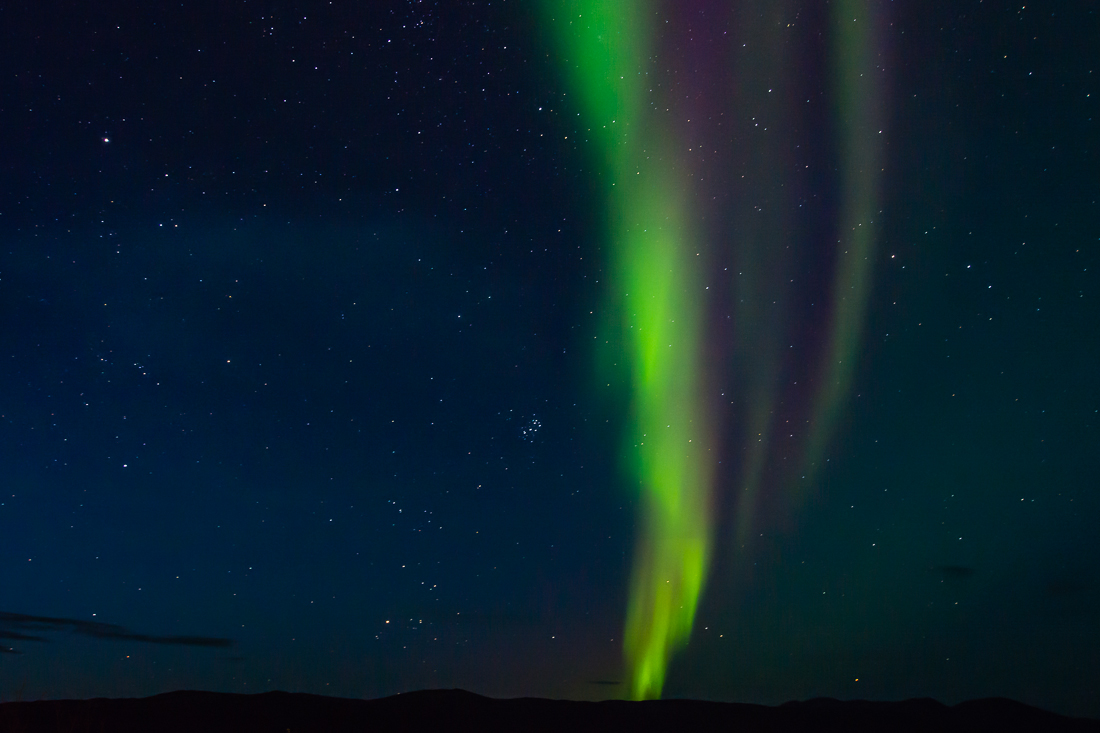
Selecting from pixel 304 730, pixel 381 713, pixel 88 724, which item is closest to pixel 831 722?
pixel 381 713

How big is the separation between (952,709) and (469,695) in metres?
31.1

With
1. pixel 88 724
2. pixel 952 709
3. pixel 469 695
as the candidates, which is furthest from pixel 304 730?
pixel 952 709

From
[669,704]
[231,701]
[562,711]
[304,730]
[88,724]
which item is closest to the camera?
[88,724]

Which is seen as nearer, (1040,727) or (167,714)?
(167,714)

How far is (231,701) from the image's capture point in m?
32.0

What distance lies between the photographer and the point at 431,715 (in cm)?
3419

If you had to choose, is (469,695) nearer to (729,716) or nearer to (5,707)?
A: (729,716)

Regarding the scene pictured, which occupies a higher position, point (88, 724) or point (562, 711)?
point (562, 711)

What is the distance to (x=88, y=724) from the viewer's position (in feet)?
87.9

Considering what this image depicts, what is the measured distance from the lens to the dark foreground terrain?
27828 millimetres

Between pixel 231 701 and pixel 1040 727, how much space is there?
148ft

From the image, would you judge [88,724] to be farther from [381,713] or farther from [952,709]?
[952,709]

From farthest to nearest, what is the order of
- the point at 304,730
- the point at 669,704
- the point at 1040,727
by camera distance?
the point at 1040,727 < the point at 669,704 < the point at 304,730

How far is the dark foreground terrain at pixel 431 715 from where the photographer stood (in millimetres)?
27828
